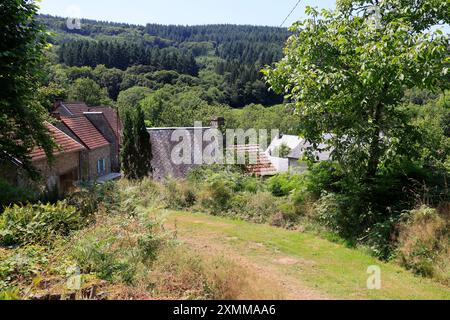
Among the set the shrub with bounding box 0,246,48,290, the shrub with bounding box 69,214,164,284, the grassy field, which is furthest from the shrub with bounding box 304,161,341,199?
the shrub with bounding box 0,246,48,290

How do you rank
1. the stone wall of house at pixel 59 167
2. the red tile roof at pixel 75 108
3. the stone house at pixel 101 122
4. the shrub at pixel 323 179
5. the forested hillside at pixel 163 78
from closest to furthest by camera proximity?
1. the shrub at pixel 323 179
2. the stone wall of house at pixel 59 167
3. the stone house at pixel 101 122
4. the red tile roof at pixel 75 108
5. the forested hillside at pixel 163 78

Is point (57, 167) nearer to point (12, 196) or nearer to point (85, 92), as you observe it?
point (12, 196)

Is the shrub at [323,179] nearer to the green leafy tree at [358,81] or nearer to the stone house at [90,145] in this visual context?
the green leafy tree at [358,81]

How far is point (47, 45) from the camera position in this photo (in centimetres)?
884

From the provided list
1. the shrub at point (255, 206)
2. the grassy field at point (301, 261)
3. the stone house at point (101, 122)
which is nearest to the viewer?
the grassy field at point (301, 261)

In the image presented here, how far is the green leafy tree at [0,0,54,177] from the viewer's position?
7977 millimetres

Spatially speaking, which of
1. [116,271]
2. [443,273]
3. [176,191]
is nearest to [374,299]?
[443,273]

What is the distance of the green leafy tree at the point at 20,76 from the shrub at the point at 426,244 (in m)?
8.83

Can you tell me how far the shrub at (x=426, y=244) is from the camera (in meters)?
6.88

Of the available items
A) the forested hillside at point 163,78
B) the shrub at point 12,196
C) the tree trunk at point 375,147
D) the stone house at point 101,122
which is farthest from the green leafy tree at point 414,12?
the forested hillside at point 163,78

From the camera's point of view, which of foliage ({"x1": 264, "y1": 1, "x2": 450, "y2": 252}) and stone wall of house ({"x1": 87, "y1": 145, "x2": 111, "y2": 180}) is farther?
stone wall of house ({"x1": 87, "y1": 145, "x2": 111, "y2": 180})

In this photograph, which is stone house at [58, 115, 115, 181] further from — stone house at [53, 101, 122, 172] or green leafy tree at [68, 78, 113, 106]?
green leafy tree at [68, 78, 113, 106]

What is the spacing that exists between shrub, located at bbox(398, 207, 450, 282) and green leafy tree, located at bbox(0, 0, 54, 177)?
8826mm

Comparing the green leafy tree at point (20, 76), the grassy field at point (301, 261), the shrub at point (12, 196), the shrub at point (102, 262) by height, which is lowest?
the grassy field at point (301, 261)
